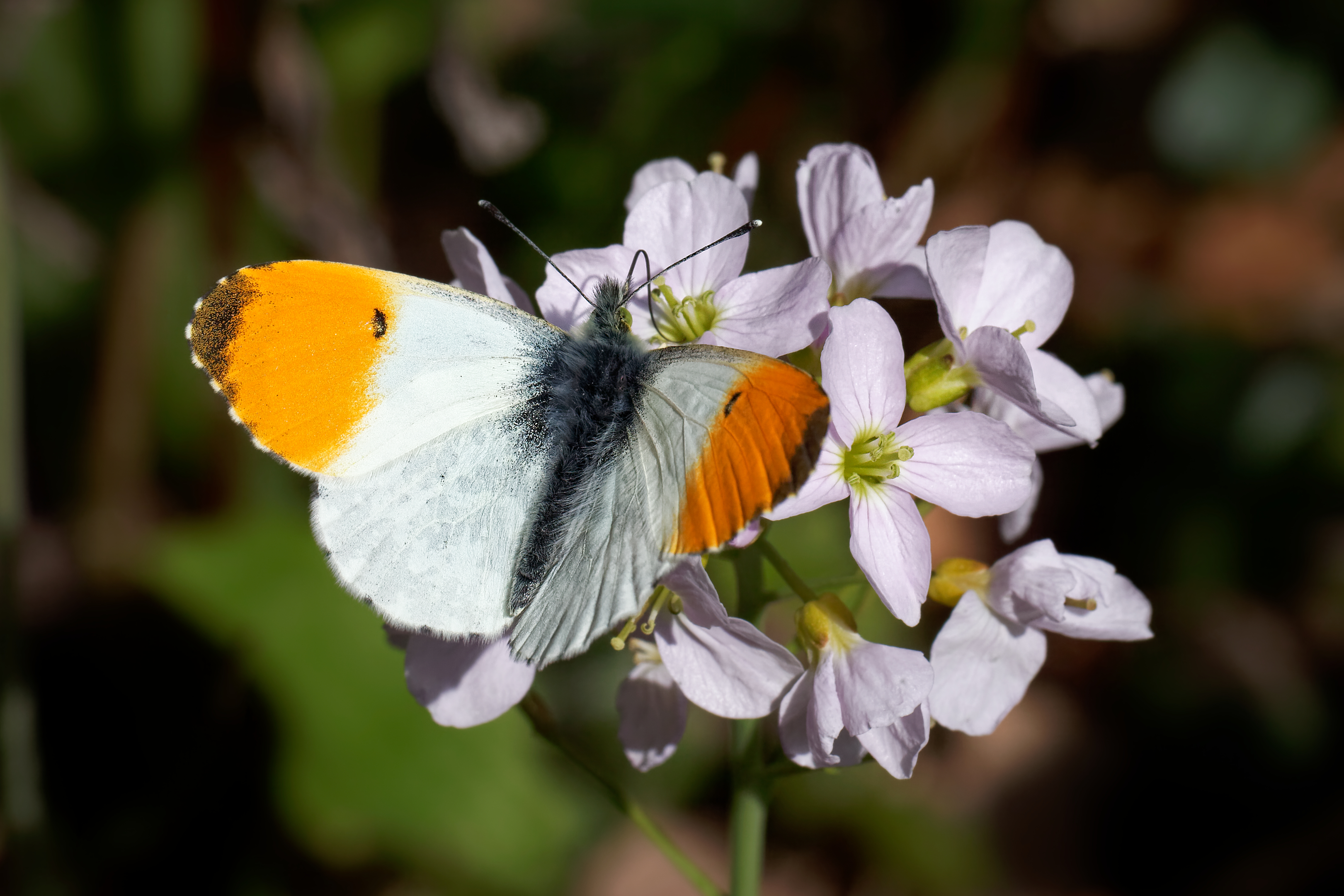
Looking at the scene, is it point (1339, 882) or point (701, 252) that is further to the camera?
point (1339, 882)

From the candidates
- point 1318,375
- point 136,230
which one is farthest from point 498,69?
point 1318,375

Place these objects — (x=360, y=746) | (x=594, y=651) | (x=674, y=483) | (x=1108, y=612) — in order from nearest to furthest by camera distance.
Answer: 1. (x=674, y=483)
2. (x=1108, y=612)
3. (x=360, y=746)
4. (x=594, y=651)

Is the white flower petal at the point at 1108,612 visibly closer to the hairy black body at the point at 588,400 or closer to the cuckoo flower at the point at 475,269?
the hairy black body at the point at 588,400

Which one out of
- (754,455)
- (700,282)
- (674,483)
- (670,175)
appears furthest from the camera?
(670,175)

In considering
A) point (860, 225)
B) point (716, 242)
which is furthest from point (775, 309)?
point (860, 225)

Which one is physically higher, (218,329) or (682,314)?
(218,329)

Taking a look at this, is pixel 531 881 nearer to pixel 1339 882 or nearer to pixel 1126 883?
pixel 1126 883

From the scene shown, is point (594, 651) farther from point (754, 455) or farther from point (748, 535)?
point (754, 455)

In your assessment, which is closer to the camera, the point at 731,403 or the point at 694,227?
the point at 731,403
